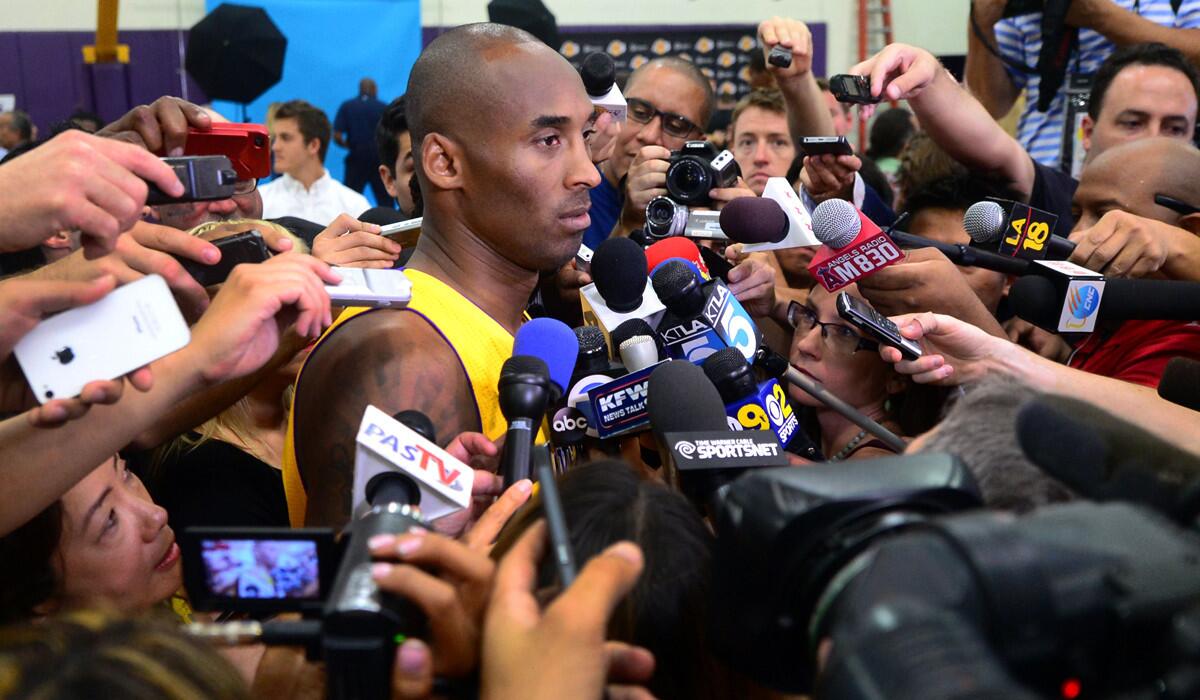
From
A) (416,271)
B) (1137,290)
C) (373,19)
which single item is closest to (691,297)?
(416,271)

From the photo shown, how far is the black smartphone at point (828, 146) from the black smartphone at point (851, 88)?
14 centimetres

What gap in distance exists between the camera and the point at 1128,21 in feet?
11.9

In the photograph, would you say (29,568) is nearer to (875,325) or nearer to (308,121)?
(875,325)

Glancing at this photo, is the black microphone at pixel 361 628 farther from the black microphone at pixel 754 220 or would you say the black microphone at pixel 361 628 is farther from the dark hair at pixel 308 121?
the dark hair at pixel 308 121

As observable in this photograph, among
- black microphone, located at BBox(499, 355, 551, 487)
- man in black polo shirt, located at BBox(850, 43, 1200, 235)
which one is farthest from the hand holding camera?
black microphone, located at BBox(499, 355, 551, 487)

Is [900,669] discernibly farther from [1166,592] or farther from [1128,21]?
[1128,21]

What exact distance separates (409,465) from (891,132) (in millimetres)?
5795

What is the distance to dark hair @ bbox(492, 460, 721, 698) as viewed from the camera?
118 centimetres

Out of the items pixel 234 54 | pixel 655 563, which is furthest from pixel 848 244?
pixel 234 54

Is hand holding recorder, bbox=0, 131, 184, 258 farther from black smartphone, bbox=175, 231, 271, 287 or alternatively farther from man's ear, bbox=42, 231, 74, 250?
man's ear, bbox=42, 231, 74, 250

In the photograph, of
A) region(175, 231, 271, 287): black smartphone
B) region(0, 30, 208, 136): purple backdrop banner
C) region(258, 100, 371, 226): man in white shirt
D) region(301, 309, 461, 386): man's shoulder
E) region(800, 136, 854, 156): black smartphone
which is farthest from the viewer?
region(0, 30, 208, 136): purple backdrop banner

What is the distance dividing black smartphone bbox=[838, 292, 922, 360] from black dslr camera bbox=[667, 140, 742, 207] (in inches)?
32.9

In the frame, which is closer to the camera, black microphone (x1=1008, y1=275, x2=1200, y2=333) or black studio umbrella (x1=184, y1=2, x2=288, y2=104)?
black microphone (x1=1008, y1=275, x2=1200, y2=333)

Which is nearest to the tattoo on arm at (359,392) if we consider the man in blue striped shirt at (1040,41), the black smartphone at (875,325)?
the black smartphone at (875,325)
